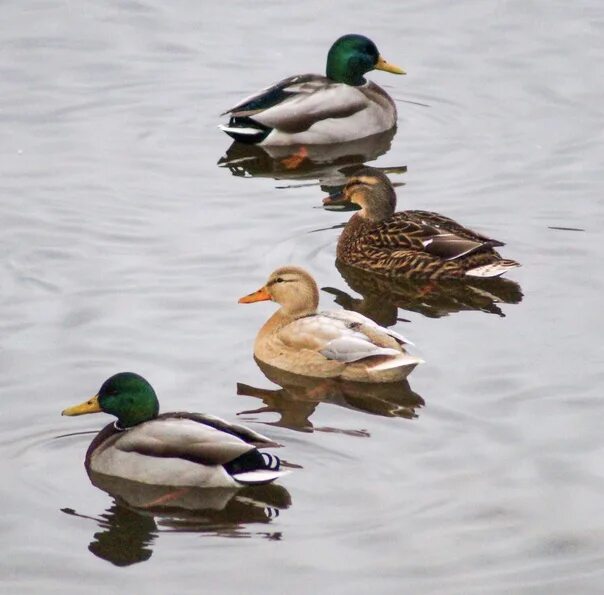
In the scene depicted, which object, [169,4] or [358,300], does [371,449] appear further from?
[169,4]

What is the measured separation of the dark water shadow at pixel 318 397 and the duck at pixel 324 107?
492cm

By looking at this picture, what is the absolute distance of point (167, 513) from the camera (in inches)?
332

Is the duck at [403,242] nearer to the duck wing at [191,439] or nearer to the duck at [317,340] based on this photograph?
the duck at [317,340]

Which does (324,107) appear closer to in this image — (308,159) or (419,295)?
(308,159)

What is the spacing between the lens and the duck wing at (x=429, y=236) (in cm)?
1184

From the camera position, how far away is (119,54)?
1653 centimetres

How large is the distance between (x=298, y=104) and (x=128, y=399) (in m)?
6.76

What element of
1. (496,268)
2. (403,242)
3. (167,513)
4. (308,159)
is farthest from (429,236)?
(167,513)

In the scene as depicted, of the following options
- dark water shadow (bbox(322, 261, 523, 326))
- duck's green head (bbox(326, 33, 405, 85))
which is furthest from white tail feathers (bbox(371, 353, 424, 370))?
duck's green head (bbox(326, 33, 405, 85))

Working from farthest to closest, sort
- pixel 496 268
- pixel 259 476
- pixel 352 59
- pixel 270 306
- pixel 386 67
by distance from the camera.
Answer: pixel 386 67 → pixel 352 59 → pixel 496 268 → pixel 270 306 → pixel 259 476

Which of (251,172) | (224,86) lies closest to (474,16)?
(224,86)

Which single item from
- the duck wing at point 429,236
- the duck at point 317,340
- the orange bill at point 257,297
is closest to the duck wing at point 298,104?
the duck wing at point 429,236

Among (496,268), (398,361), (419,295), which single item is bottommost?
(419,295)

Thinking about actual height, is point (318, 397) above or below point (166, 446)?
below
